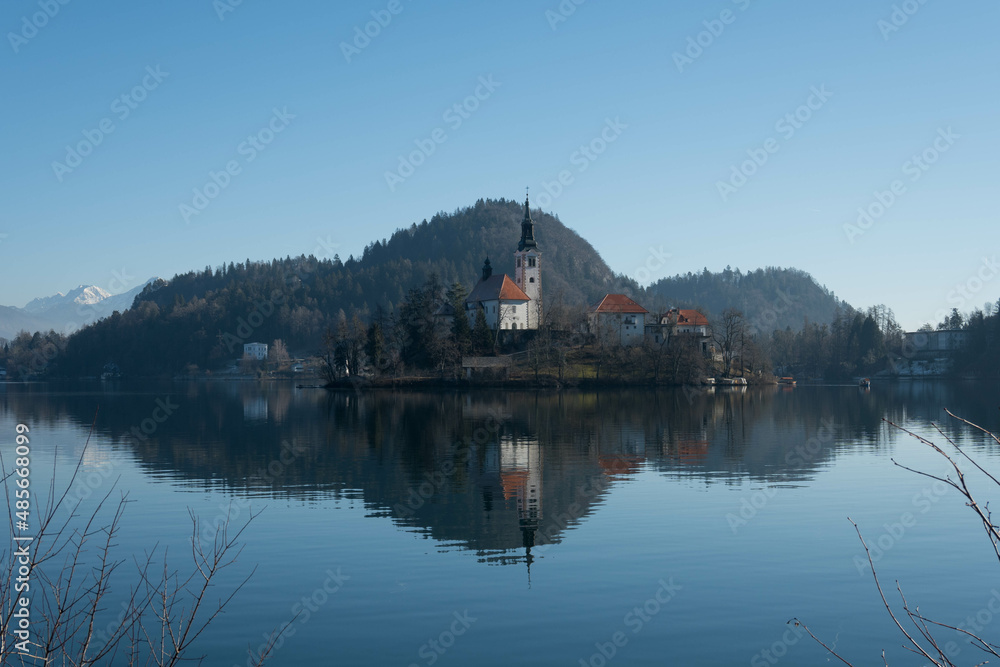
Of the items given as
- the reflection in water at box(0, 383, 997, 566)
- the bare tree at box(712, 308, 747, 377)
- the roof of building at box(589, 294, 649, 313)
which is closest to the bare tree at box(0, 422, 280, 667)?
the reflection in water at box(0, 383, 997, 566)

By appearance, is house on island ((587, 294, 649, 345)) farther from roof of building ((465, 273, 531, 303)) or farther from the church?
roof of building ((465, 273, 531, 303))

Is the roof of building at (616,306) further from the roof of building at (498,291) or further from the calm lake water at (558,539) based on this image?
the calm lake water at (558,539)

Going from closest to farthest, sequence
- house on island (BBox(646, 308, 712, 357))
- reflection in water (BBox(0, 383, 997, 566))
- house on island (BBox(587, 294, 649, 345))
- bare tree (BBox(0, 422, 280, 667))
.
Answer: bare tree (BBox(0, 422, 280, 667)) → reflection in water (BBox(0, 383, 997, 566)) → house on island (BBox(587, 294, 649, 345)) → house on island (BBox(646, 308, 712, 357))

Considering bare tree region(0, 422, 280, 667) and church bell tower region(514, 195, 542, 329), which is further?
church bell tower region(514, 195, 542, 329)

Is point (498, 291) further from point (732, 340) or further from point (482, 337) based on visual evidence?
point (732, 340)

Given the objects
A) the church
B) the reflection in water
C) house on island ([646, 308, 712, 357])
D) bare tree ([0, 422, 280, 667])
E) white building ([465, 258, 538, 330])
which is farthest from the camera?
house on island ([646, 308, 712, 357])

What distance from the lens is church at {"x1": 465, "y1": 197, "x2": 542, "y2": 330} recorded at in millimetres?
116312

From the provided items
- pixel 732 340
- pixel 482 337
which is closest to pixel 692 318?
pixel 732 340

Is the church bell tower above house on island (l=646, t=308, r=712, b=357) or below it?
above

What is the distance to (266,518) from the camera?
22219 mm

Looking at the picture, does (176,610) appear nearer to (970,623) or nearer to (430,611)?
(430,611)

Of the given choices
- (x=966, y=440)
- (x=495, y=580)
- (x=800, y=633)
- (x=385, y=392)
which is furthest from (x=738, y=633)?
(x=385, y=392)

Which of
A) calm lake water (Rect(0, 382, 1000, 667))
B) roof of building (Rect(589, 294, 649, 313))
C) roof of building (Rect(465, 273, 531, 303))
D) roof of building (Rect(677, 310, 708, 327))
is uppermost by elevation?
roof of building (Rect(465, 273, 531, 303))

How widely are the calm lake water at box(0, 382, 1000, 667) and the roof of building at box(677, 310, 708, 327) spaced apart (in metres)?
80.1
